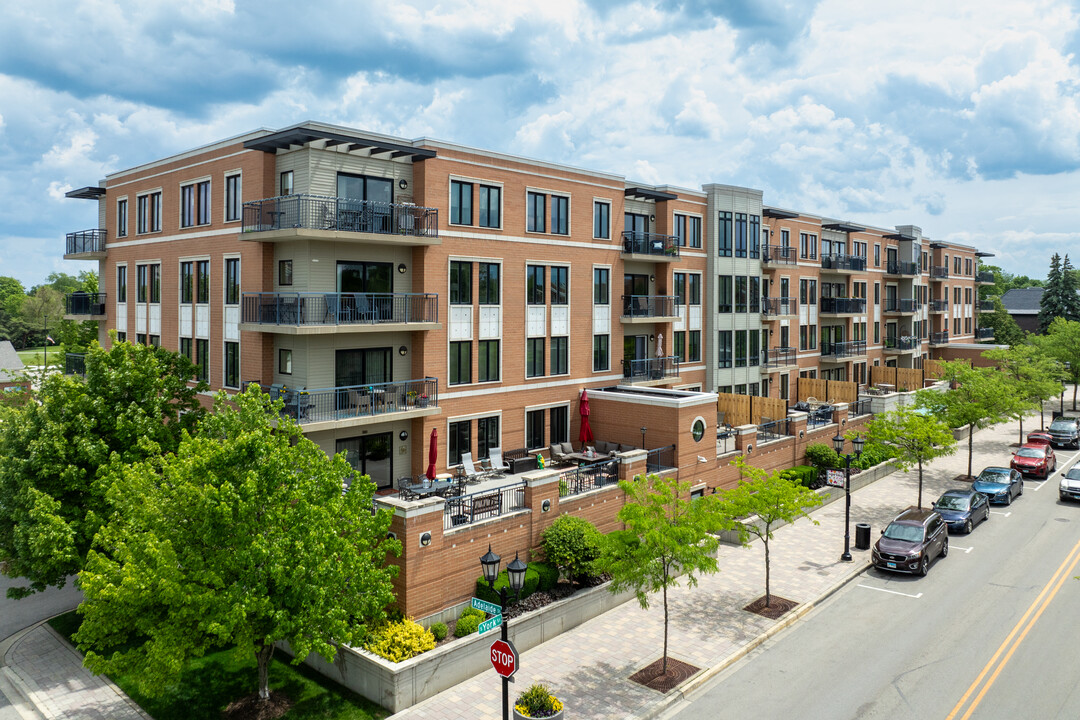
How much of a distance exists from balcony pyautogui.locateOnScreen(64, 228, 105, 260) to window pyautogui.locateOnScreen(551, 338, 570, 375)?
863 inches

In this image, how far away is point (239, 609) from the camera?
14.2 meters

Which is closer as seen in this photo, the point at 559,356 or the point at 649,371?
the point at 559,356

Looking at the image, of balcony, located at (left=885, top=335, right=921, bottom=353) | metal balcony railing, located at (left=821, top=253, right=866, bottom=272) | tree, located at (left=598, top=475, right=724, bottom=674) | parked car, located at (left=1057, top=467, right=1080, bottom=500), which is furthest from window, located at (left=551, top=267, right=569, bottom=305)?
balcony, located at (left=885, top=335, right=921, bottom=353)

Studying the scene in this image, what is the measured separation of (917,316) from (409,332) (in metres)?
52.0

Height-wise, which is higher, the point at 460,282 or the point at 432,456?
the point at 460,282

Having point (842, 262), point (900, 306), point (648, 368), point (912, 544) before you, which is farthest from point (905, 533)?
point (900, 306)

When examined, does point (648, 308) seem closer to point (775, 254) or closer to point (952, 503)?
point (775, 254)

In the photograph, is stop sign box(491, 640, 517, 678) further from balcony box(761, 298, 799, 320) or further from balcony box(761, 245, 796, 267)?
balcony box(761, 245, 796, 267)

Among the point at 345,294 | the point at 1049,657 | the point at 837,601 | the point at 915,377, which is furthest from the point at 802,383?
the point at 345,294

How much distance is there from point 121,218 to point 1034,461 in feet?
153

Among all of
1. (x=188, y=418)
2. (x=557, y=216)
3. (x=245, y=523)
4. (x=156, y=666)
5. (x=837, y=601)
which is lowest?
(x=837, y=601)

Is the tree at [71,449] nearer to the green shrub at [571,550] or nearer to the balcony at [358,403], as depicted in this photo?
the balcony at [358,403]

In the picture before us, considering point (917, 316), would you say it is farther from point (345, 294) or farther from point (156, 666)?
point (156, 666)

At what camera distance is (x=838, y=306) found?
5159cm
